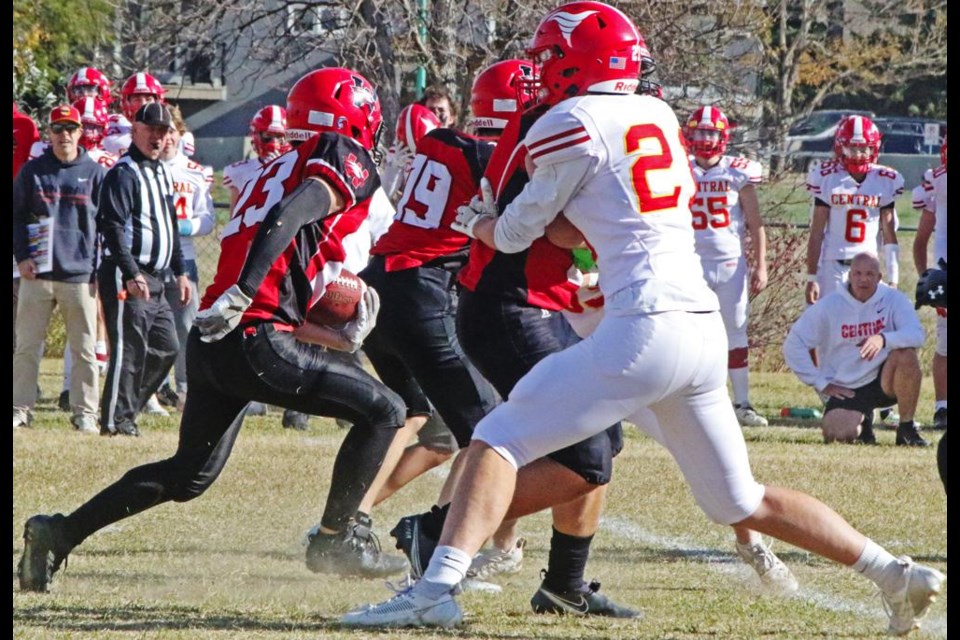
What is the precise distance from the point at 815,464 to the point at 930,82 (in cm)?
3071

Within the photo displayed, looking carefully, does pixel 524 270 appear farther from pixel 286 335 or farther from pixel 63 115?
pixel 63 115

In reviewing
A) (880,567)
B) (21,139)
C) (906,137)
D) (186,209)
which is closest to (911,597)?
(880,567)

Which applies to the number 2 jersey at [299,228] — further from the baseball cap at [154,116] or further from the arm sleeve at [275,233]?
the baseball cap at [154,116]

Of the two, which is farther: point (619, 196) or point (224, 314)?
point (224, 314)

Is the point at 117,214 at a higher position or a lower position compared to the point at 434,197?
higher

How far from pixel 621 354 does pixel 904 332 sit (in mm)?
6611

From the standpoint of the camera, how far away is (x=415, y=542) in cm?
522

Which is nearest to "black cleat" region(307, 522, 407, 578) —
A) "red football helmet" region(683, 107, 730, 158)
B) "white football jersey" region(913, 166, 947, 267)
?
"red football helmet" region(683, 107, 730, 158)

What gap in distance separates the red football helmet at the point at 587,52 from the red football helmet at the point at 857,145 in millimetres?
7508

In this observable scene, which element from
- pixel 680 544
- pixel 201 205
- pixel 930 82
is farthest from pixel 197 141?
pixel 680 544

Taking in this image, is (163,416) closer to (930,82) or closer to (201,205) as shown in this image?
Result: (201,205)

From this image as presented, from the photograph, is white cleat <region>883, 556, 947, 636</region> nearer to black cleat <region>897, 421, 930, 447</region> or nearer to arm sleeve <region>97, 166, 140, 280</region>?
black cleat <region>897, 421, 930, 447</region>

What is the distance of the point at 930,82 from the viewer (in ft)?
124

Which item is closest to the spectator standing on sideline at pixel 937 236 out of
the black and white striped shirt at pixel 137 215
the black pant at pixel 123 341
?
the black and white striped shirt at pixel 137 215
